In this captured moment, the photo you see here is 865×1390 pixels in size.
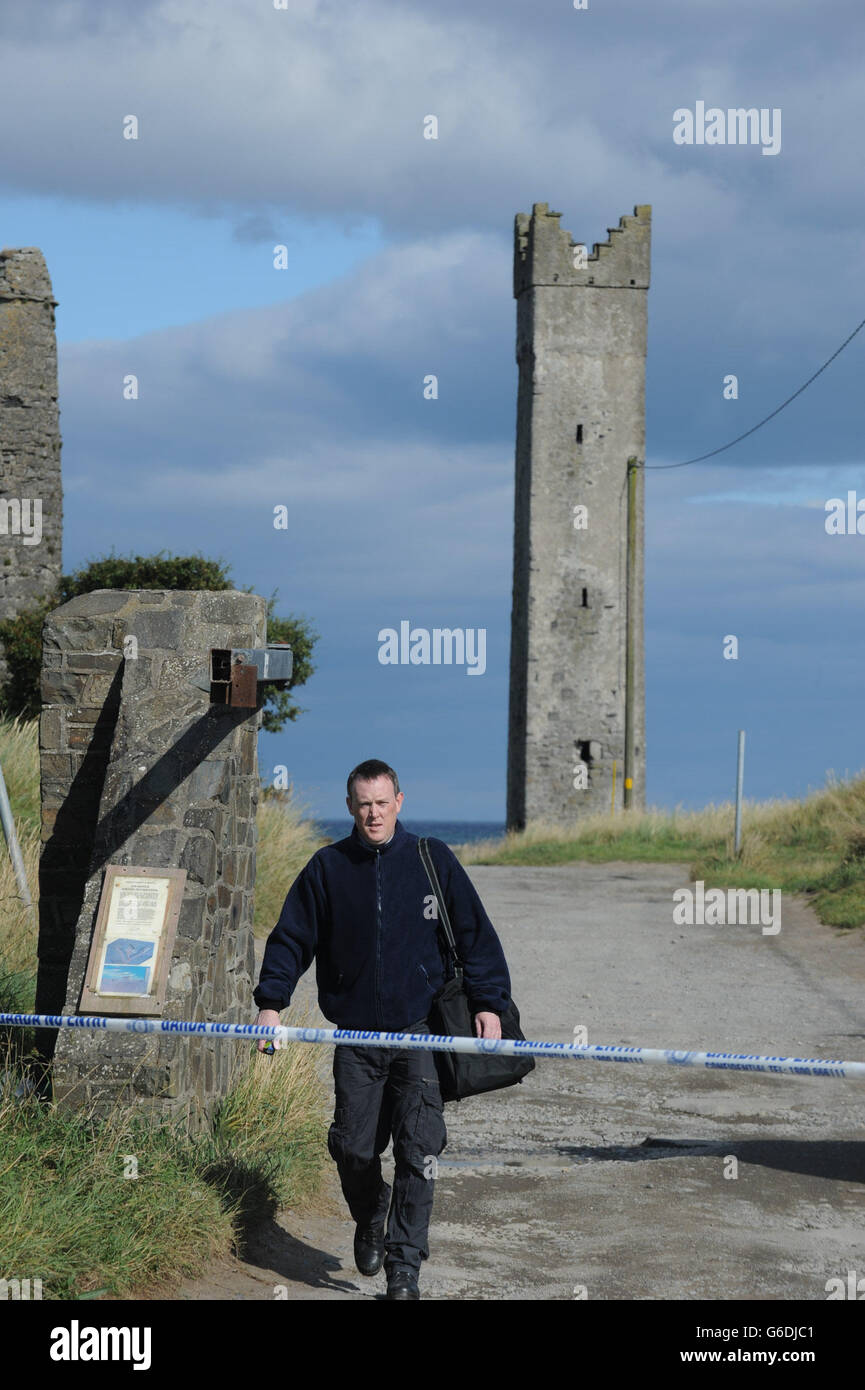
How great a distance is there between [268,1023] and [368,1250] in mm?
1148

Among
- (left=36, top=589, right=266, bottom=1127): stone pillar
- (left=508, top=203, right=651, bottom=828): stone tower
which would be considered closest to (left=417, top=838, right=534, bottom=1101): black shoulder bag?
(left=36, top=589, right=266, bottom=1127): stone pillar

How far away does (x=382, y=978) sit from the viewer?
6.00m

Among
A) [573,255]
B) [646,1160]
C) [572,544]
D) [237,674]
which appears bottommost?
[646,1160]

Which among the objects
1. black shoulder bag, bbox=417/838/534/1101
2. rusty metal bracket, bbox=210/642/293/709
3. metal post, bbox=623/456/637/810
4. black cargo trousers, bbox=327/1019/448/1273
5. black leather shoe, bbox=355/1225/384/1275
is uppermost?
metal post, bbox=623/456/637/810

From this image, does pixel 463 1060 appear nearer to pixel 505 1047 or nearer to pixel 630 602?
pixel 505 1047

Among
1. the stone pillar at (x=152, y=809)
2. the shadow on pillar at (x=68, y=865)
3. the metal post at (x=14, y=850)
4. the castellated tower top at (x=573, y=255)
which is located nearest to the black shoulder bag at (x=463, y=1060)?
the stone pillar at (x=152, y=809)

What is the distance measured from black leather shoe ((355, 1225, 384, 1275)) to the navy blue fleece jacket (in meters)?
0.92

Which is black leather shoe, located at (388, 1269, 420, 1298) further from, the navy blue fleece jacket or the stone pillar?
the stone pillar

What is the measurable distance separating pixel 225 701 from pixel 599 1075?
17.1 feet

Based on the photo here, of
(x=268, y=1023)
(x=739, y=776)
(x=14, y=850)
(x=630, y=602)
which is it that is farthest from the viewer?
(x=630, y=602)

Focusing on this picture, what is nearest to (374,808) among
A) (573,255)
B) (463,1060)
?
(463,1060)

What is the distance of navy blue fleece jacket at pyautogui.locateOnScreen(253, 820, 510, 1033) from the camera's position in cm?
600

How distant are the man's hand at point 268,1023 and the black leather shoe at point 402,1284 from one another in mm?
948

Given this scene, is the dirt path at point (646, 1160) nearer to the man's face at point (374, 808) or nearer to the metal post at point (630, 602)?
the man's face at point (374, 808)
